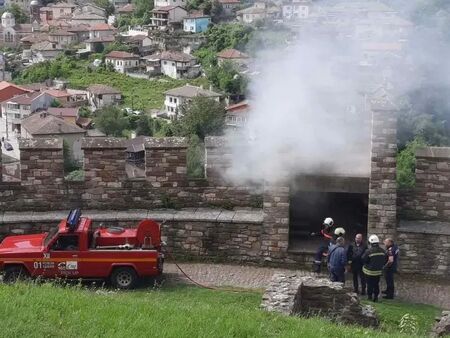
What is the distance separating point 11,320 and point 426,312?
228 inches

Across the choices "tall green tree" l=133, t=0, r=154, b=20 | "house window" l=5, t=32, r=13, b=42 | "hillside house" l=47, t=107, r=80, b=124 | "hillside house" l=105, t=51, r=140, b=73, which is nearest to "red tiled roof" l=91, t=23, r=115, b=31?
"tall green tree" l=133, t=0, r=154, b=20

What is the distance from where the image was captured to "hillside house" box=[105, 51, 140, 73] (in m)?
120

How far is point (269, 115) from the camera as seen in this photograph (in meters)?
13.0

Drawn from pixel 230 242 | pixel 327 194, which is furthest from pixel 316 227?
pixel 230 242

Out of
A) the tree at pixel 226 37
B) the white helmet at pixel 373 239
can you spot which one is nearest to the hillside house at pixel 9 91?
the tree at pixel 226 37

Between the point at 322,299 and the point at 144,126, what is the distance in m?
75.7

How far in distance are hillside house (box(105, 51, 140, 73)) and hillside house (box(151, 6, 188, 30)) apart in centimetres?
2486

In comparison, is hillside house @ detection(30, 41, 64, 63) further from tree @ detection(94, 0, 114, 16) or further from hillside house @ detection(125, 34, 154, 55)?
tree @ detection(94, 0, 114, 16)

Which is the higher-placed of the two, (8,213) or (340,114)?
(340,114)

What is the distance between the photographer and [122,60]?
395 feet

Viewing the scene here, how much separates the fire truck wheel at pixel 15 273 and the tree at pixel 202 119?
49636mm

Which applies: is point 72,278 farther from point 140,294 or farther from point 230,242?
point 230,242

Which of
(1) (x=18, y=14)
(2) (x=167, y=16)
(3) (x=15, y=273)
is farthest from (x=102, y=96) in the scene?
(1) (x=18, y=14)

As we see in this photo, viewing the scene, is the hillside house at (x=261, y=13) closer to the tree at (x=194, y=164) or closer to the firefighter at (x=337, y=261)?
the tree at (x=194, y=164)
